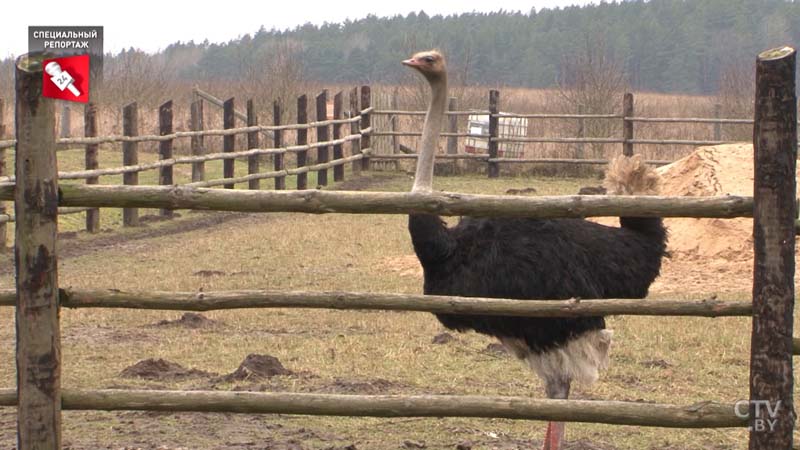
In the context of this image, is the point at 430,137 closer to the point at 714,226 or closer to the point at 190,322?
the point at 190,322

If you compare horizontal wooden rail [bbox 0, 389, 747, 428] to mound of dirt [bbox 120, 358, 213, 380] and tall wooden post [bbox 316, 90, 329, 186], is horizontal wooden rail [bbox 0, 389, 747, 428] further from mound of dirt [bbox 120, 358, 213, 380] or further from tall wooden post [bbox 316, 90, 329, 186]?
tall wooden post [bbox 316, 90, 329, 186]

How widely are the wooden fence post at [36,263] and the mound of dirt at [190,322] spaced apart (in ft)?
13.4

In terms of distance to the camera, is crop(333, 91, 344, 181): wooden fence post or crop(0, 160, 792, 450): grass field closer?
crop(0, 160, 792, 450): grass field

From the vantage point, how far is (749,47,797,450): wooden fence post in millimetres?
3707

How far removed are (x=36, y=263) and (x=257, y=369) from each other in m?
2.82

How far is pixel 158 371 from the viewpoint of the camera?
648 centimetres

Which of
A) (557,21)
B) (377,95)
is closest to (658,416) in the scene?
(377,95)

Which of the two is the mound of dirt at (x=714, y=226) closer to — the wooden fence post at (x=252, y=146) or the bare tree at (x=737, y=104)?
the wooden fence post at (x=252, y=146)

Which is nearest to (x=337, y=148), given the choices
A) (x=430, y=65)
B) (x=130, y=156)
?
(x=130, y=156)

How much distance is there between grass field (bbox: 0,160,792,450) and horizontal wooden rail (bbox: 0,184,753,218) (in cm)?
151

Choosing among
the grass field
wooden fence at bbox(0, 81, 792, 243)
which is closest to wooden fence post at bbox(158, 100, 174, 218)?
wooden fence at bbox(0, 81, 792, 243)

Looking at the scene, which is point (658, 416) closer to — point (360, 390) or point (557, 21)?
point (360, 390)

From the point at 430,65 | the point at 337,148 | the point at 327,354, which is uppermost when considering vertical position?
the point at 430,65

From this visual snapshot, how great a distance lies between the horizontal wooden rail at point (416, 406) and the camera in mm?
3852
